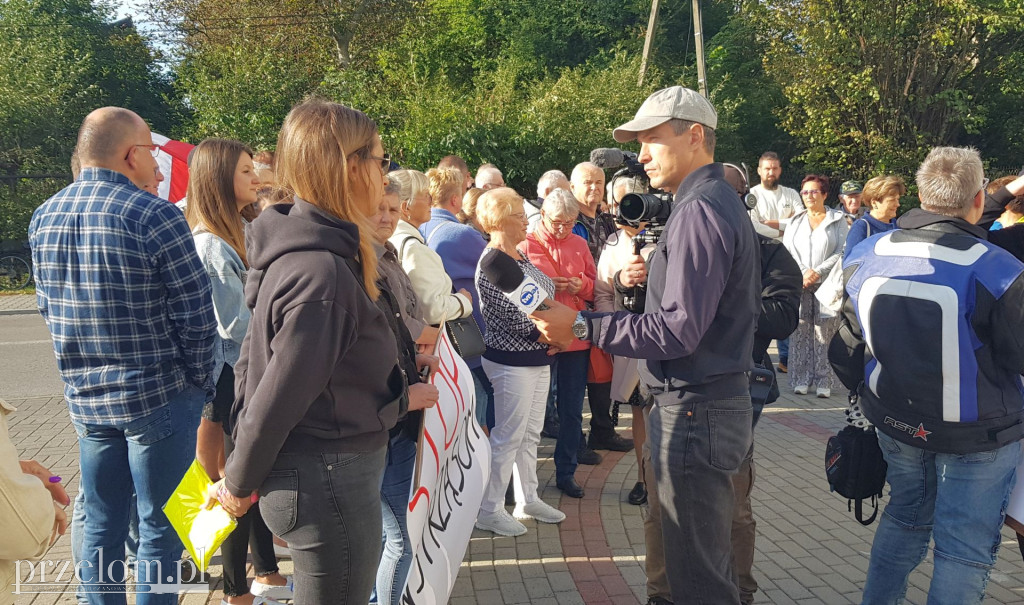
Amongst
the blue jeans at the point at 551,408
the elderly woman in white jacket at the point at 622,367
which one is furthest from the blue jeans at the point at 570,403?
the blue jeans at the point at 551,408

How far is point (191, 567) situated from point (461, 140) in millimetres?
11313

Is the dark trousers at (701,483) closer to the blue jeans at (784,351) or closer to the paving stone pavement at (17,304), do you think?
the blue jeans at (784,351)

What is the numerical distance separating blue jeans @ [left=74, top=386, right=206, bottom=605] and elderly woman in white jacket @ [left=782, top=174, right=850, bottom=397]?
605cm

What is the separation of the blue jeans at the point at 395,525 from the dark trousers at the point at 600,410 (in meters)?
3.08

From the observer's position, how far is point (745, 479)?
127 inches

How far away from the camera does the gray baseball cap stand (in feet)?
8.73

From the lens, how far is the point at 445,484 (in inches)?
106

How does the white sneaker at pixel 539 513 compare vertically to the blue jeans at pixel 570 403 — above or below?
below

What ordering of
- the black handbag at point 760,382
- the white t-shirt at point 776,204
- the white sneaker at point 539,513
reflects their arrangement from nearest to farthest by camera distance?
1. the black handbag at point 760,382
2. the white sneaker at point 539,513
3. the white t-shirt at point 776,204

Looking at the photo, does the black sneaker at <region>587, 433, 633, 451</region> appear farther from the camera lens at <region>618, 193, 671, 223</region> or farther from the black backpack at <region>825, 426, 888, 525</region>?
the camera lens at <region>618, 193, 671, 223</region>

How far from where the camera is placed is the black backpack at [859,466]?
10.5 feet

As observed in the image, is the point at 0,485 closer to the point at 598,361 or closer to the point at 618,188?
the point at 618,188

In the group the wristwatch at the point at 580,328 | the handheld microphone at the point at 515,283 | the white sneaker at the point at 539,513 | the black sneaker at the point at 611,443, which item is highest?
the handheld microphone at the point at 515,283

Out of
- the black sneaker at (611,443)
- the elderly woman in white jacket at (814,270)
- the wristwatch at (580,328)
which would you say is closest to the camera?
the wristwatch at (580,328)
